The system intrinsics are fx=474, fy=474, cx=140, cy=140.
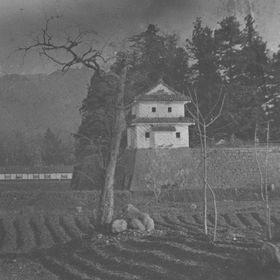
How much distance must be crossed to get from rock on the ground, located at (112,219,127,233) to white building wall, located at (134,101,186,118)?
16.7 meters

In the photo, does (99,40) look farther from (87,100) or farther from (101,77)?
(87,100)

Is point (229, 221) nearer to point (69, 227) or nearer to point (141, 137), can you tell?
point (69, 227)

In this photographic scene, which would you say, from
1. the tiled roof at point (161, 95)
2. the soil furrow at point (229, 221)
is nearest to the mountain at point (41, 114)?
the tiled roof at point (161, 95)

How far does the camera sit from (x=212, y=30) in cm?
3159

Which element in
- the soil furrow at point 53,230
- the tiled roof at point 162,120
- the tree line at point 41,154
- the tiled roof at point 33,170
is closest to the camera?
the soil furrow at point 53,230

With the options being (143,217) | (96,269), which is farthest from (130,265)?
(143,217)

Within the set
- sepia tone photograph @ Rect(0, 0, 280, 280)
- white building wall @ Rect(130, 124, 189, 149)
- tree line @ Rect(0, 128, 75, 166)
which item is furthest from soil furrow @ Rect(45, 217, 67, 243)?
tree line @ Rect(0, 128, 75, 166)

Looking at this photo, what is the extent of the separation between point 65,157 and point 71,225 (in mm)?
40698

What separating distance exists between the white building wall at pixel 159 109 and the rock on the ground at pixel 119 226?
54.8 feet

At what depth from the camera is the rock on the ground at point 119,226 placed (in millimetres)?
11094

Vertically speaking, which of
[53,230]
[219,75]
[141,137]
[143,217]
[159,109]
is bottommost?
[53,230]

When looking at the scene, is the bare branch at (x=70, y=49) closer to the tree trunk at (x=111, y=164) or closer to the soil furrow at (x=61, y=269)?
the tree trunk at (x=111, y=164)

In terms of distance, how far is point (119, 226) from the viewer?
36.5ft

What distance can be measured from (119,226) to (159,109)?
1714cm
